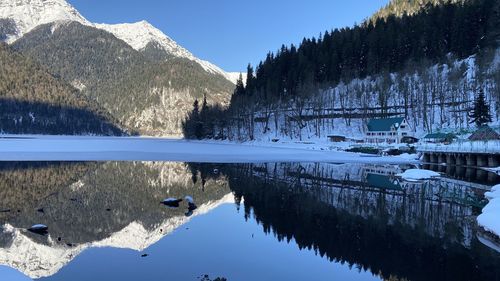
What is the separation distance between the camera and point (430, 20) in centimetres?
15250

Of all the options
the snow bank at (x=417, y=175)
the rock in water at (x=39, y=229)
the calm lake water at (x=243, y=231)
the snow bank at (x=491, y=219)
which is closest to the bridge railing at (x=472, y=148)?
the snow bank at (x=417, y=175)

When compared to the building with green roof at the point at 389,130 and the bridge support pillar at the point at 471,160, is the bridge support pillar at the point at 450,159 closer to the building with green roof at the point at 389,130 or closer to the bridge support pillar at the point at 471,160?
the bridge support pillar at the point at 471,160

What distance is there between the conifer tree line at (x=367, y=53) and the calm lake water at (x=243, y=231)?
3850 inches

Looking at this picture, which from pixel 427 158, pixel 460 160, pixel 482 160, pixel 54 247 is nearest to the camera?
pixel 54 247

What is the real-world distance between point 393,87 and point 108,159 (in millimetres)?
104281

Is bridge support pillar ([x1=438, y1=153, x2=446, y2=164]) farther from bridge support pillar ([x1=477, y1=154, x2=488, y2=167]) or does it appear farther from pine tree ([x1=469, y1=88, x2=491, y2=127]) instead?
pine tree ([x1=469, y1=88, x2=491, y2=127])

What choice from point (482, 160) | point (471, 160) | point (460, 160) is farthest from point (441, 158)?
point (482, 160)

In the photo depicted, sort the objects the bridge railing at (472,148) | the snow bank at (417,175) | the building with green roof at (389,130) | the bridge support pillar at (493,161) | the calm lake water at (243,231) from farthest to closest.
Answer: the building with green roof at (389,130) < the bridge support pillar at (493,161) < the bridge railing at (472,148) < the snow bank at (417,175) < the calm lake water at (243,231)

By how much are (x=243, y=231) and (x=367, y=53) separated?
148 m

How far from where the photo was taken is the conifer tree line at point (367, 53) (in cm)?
13725

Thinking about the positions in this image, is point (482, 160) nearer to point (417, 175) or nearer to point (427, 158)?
point (427, 158)

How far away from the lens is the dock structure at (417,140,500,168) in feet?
209

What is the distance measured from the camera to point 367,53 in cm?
15950

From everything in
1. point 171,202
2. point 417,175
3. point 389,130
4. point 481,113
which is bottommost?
point 171,202
